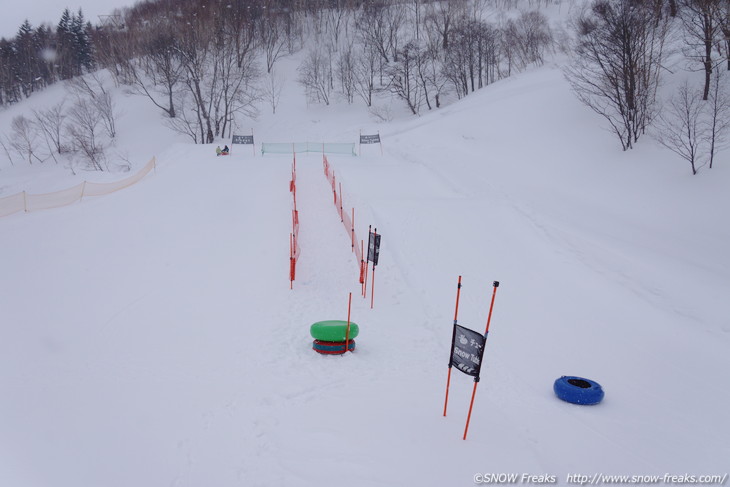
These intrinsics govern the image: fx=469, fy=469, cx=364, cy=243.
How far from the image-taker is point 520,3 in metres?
85.0

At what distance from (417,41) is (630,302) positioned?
64.2 m

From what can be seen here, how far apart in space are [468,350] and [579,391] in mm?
2911

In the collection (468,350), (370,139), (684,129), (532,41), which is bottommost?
(468,350)

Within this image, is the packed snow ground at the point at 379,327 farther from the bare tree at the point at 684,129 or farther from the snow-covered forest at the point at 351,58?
the snow-covered forest at the point at 351,58

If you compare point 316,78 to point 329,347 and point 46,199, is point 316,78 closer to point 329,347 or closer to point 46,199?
point 46,199

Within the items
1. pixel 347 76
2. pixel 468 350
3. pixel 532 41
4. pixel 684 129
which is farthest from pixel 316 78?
pixel 468 350

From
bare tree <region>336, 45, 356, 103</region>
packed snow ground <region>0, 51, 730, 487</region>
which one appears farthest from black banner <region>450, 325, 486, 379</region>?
bare tree <region>336, 45, 356, 103</region>

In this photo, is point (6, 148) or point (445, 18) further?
point (445, 18)

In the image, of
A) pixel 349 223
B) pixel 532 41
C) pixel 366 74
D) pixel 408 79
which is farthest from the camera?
pixel 366 74

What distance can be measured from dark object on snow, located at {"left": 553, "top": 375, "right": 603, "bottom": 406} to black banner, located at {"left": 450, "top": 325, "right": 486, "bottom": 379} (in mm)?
2656

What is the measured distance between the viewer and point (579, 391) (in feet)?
28.5

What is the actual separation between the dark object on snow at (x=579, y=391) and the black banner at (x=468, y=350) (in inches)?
105

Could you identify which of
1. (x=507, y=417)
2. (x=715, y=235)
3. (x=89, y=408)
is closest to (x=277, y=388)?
(x=89, y=408)

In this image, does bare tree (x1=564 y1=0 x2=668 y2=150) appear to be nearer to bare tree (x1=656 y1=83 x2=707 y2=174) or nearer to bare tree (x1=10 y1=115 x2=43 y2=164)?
bare tree (x1=656 y1=83 x2=707 y2=174)
